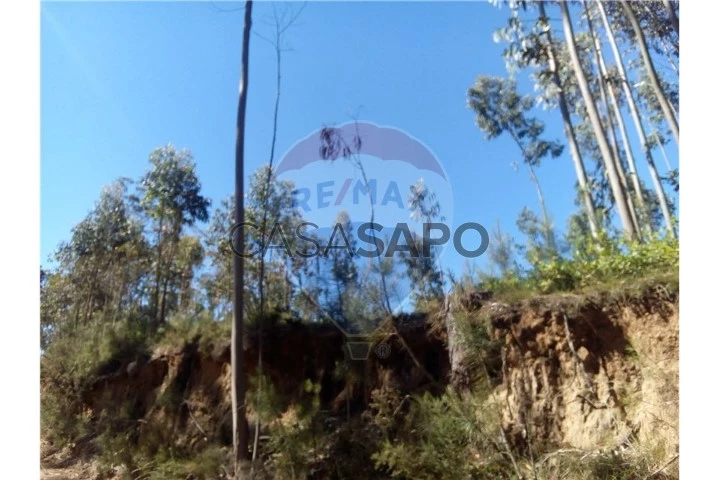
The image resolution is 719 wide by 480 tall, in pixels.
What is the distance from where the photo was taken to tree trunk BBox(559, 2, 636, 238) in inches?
149

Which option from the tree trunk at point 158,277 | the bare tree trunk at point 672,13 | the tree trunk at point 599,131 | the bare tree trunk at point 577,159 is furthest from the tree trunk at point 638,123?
the tree trunk at point 158,277

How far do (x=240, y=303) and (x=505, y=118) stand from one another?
8.13ft

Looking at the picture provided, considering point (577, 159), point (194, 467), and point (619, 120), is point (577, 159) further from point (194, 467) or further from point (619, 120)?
point (194, 467)

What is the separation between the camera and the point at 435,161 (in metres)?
3.30

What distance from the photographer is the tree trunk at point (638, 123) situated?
12.6ft

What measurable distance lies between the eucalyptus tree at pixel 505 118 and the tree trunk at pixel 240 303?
174cm

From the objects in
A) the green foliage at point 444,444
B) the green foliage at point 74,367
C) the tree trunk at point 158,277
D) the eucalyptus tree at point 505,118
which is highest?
the eucalyptus tree at point 505,118

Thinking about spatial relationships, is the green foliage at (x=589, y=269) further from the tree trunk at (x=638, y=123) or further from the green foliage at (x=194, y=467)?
the green foliage at (x=194, y=467)
